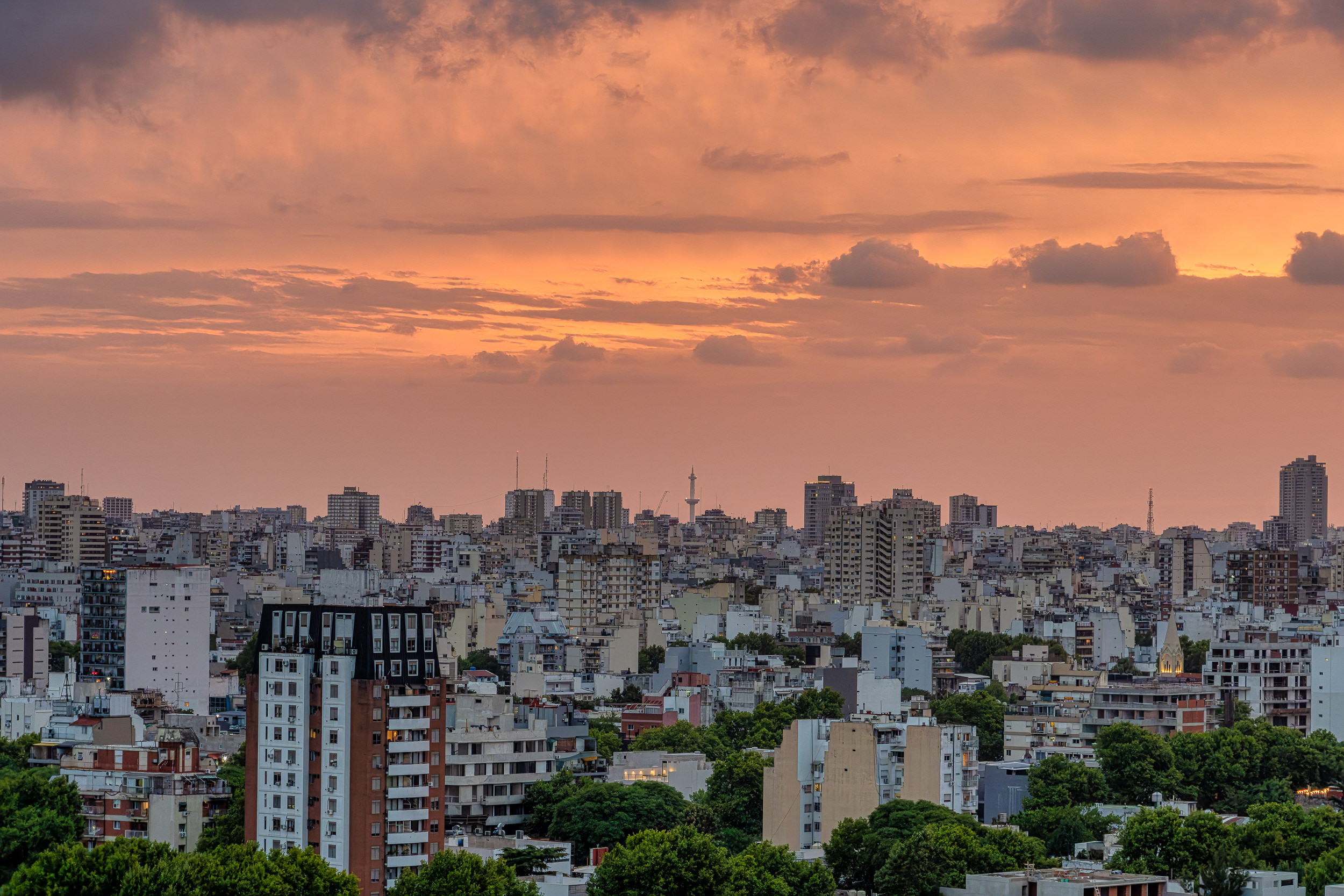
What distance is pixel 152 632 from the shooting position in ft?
359

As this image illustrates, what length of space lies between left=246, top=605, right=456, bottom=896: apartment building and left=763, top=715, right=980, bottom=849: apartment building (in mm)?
11918

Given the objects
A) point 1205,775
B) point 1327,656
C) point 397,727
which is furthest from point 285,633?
point 1327,656

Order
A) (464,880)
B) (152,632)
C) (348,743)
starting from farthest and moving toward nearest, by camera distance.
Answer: (152,632), (348,743), (464,880)

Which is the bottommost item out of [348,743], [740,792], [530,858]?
[530,858]

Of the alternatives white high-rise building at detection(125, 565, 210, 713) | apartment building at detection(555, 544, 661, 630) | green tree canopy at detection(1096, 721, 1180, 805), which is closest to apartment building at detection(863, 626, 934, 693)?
white high-rise building at detection(125, 565, 210, 713)

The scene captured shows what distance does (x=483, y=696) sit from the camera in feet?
248

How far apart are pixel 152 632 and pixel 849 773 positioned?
50758 mm

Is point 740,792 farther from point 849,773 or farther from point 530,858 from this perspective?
point 530,858

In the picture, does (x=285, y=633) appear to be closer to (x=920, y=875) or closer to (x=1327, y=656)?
(x=920, y=875)

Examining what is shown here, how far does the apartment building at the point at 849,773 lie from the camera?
6588cm

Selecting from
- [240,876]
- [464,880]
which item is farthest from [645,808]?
[240,876]

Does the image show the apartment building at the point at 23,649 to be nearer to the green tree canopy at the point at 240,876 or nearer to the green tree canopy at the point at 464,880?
the green tree canopy at the point at 240,876

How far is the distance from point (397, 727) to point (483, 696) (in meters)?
18.2

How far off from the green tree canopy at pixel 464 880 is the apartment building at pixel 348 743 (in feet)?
17.0
